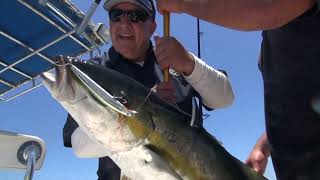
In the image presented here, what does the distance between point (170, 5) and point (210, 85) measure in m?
1.27

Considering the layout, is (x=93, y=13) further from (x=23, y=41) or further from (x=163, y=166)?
(x=163, y=166)

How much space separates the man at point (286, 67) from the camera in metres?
1.88

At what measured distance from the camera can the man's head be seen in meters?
3.84

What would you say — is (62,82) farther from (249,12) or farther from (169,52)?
(249,12)

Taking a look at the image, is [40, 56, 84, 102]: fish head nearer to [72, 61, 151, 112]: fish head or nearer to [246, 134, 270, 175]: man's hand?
[72, 61, 151, 112]: fish head

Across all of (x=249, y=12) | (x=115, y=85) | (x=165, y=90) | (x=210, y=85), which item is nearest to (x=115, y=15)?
(x=210, y=85)

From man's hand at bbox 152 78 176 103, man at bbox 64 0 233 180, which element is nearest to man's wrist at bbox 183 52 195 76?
man at bbox 64 0 233 180

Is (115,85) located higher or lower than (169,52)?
lower

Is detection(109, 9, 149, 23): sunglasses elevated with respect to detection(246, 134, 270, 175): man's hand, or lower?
elevated

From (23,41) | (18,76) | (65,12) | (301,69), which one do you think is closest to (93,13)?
(65,12)

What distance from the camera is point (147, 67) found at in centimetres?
379

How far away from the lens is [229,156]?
256 cm

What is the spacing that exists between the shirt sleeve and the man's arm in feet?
3.96

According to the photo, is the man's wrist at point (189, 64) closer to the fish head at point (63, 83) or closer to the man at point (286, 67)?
the man at point (286, 67)
